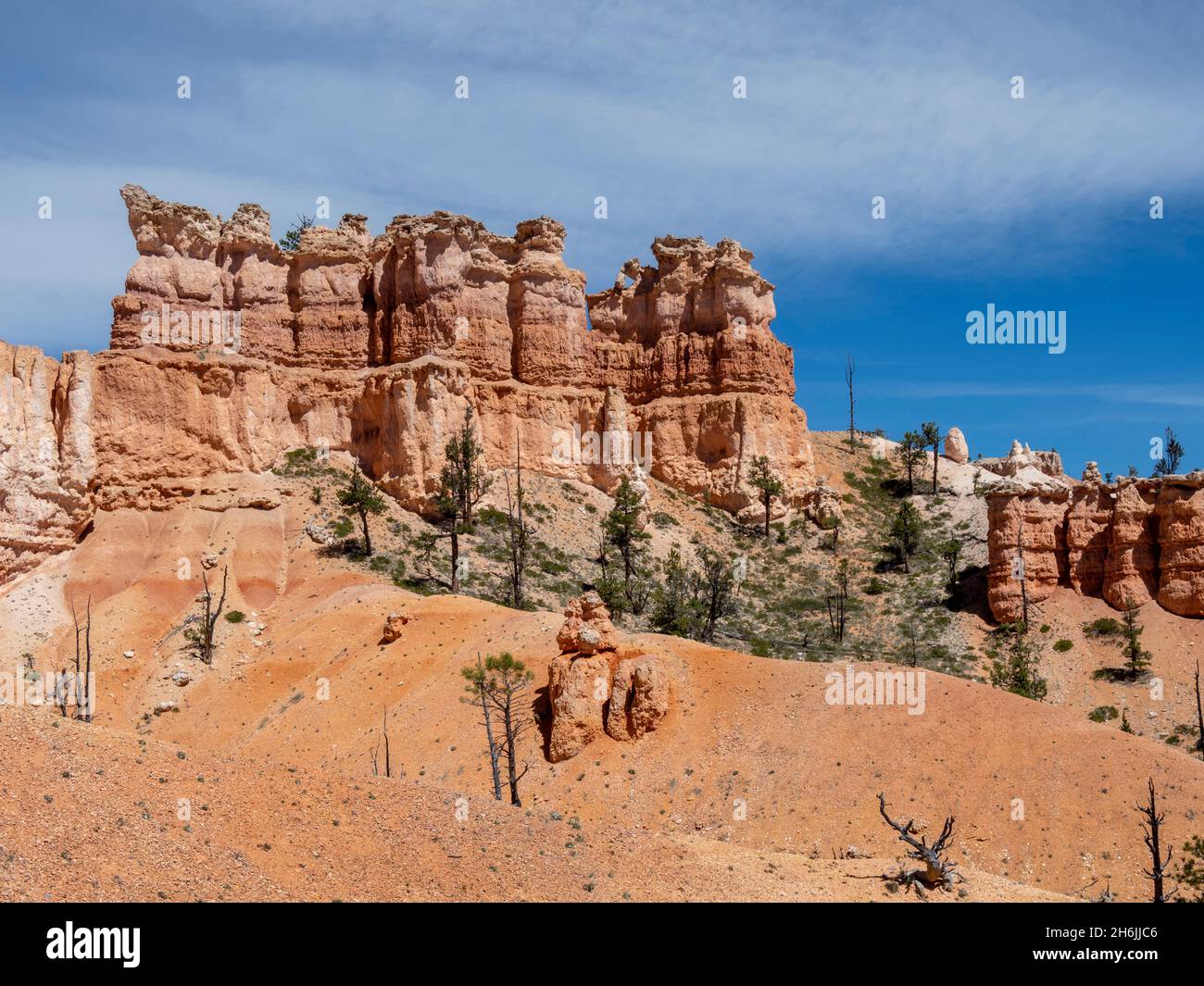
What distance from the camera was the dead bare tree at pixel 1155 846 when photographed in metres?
24.0

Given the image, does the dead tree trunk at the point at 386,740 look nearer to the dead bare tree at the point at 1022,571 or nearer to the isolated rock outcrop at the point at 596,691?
the isolated rock outcrop at the point at 596,691

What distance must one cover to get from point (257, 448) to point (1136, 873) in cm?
4205

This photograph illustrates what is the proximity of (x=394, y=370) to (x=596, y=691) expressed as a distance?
94.7ft

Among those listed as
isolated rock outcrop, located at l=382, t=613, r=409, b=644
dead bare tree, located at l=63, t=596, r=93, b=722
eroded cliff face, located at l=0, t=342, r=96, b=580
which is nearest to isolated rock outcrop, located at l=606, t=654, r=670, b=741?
isolated rock outcrop, located at l=382, t=613, r=409, b=644

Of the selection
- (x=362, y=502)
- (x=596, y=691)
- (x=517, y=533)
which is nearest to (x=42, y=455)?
(x=362, y=502)

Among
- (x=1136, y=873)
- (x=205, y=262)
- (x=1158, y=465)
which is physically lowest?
(x=1136, y=873)

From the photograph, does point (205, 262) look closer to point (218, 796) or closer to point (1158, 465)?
point (218, 796)

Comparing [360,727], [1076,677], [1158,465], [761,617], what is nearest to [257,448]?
[360,727]

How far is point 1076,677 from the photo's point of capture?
50.2 meters

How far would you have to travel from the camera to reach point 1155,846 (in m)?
24.7

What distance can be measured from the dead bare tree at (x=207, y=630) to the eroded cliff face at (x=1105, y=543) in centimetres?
3562

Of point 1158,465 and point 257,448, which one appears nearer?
point 257,448

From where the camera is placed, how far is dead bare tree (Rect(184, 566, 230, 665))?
44.4 m

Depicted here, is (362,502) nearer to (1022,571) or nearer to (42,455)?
(42,455)
